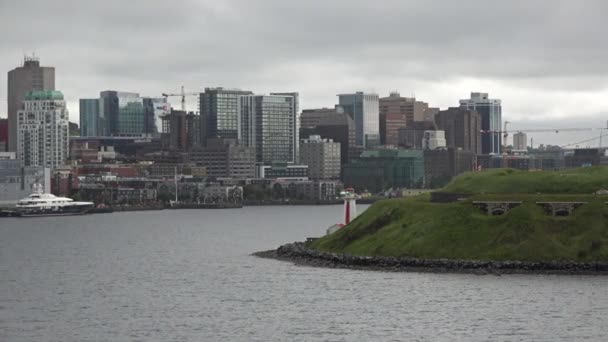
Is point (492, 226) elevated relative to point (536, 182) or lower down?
lower down

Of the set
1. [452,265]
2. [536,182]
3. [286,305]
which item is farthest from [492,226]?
[286,305]

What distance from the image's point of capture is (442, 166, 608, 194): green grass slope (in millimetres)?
126875

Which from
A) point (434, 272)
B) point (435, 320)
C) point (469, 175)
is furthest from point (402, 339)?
point (469, 175)

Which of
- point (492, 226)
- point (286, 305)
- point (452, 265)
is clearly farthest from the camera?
point (492, 226)

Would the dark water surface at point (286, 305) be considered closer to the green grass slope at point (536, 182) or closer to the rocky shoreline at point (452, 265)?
the rocky shoreline at point (452, 265)

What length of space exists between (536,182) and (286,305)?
4071cm

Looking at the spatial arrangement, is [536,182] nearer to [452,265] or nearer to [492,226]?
[492,226]

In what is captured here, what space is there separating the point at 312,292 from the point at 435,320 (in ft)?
52.4

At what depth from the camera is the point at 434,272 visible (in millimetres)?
111062

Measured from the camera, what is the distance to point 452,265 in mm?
111500

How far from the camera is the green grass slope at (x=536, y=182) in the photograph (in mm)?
126875

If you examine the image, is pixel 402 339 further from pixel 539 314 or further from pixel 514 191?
pixel 514 191

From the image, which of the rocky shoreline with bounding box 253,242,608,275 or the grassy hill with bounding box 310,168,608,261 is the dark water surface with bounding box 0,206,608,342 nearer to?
the rocky shoreline with bounding box 253,242,608,275

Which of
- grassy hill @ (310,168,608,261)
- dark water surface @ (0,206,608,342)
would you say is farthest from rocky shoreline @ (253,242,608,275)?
dark water surface @ (0,206,608,342)
